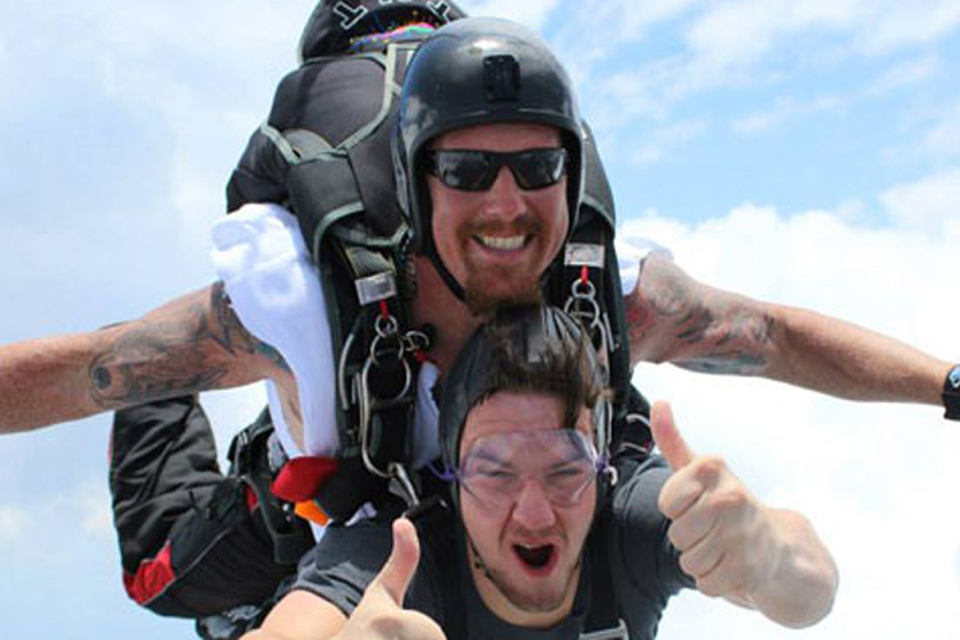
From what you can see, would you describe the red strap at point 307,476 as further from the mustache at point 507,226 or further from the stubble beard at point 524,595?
the mustache at point 507,226

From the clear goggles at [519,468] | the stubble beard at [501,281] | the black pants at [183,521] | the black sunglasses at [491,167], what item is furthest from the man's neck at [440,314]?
the black pants at [183,521]

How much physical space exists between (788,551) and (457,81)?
162cm

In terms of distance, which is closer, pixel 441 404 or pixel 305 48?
pixel 441 404

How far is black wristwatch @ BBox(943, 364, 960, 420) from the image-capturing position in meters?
4.68

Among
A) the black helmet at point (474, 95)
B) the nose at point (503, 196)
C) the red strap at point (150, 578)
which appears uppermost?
the black helmet at point (474, 95)

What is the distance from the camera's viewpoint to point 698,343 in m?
4.79

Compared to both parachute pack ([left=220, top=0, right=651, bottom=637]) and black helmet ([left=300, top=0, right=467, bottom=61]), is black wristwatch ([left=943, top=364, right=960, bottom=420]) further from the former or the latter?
black helmet ([left=300, top=0, right=467, bottom=61])

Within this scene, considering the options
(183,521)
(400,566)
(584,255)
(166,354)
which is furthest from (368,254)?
(183,521)

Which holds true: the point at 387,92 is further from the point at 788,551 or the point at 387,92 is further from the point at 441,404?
the point at 788,551

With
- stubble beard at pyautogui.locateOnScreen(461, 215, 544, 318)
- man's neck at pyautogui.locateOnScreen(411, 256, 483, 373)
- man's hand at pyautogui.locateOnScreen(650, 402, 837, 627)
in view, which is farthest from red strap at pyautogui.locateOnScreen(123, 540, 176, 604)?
man's hand at pyautogui.locateOnScreen(650, 402, 837, 627)

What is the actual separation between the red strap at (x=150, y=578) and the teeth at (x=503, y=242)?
7.65 ft

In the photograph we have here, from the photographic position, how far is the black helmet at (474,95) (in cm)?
380

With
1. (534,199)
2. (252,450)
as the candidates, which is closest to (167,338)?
(252,450)

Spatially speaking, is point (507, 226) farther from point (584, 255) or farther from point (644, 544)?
point (644, 544)
